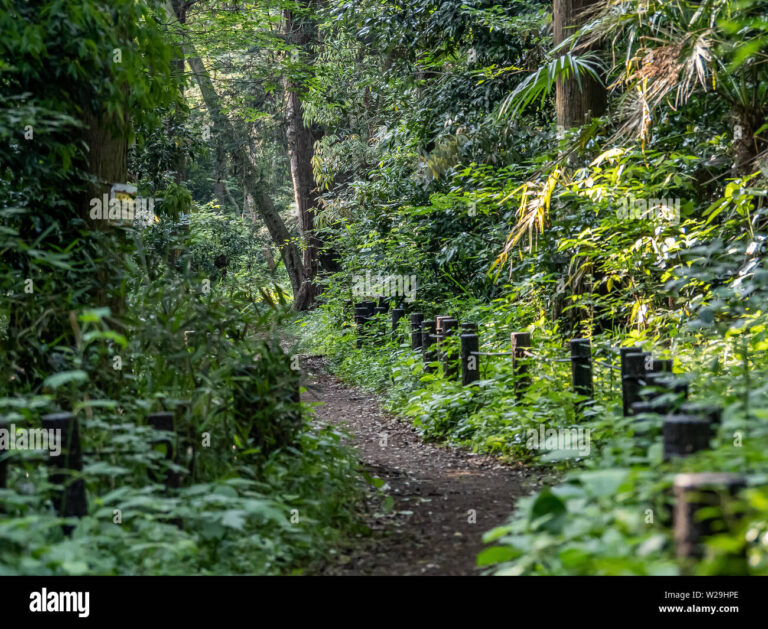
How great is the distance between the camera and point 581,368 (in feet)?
23.6

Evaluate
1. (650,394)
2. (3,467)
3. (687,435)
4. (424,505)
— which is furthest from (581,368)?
(3,467)

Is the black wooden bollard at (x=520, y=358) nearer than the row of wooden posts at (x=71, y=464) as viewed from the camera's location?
No

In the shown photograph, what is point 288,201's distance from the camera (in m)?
38.9

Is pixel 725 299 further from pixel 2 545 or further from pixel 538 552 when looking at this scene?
pixel 2 545

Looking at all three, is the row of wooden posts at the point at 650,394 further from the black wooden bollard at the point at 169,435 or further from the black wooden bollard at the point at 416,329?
the black wooden bollard at the point at 169,435

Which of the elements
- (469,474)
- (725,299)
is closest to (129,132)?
(469,474)

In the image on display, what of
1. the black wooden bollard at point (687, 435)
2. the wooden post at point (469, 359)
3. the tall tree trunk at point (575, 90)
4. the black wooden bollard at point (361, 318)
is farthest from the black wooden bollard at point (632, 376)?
the black wooden bollard at point (361, 318)

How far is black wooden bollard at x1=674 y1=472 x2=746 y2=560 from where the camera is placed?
9.06ft

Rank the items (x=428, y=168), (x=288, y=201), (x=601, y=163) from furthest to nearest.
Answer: (x=288, y=201)
(x=428, y=168)
(x=601, y=163)

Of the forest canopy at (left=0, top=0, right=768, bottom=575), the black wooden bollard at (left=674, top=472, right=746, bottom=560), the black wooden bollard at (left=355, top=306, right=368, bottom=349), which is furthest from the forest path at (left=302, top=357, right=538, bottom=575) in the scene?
the black wooden bollard at (left=355, top=306, right=368, bottom=349)

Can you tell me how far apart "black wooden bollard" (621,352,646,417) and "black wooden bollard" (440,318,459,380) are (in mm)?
4107

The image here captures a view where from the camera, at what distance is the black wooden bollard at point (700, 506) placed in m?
2.76

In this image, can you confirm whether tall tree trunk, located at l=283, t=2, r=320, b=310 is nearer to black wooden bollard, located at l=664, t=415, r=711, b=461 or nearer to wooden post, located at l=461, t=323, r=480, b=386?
wooden post, located at l=461, t=323, r=480, b=386
